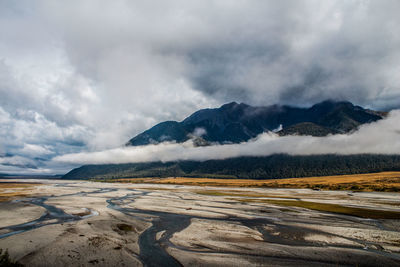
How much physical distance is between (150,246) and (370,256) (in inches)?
969

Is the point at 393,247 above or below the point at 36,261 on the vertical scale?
below

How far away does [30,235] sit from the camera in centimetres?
2920

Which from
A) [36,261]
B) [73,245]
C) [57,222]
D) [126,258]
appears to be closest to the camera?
[36,261]

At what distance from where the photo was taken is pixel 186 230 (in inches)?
1356

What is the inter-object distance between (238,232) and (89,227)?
2323cm

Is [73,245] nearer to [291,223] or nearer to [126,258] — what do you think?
[126,258]

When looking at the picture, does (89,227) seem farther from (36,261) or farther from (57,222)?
(36,261)

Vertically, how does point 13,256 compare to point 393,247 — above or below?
above

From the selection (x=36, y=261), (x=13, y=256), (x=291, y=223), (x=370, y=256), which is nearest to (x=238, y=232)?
(x=291, y=223)

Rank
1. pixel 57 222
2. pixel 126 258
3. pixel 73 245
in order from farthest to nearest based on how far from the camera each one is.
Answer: pixel 57 222 → pixel 73 245 → pixel 126 258

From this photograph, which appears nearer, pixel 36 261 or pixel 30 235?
pixel 36 261

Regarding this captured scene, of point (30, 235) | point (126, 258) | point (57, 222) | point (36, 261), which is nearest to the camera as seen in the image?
point (36, 261)

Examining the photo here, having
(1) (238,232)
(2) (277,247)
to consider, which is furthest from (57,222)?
(2) (277,247)

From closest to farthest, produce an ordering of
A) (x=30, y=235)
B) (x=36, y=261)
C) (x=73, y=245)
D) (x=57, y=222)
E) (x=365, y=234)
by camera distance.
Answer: (x=36, y=261) < (x=73, y=245) < (x=30, y=235) < (x=365, y=234) < (x=57, y=222)
